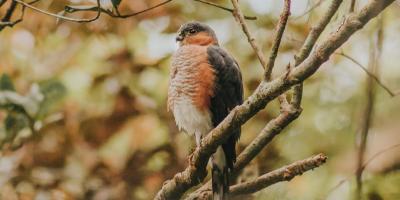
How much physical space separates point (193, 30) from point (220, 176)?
3.71ft

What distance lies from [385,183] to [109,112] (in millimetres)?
1834

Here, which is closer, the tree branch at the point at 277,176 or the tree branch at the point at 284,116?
the tree branch at the point at 284,116

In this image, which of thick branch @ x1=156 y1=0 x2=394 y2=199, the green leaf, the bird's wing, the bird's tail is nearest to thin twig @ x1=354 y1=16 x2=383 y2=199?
thick branch @ x1=156 y1=0 x2=394 y2=199

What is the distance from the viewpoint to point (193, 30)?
380 cm

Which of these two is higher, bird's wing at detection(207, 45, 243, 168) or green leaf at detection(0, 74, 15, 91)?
green leaf at detection(0, 74, 15, 91)

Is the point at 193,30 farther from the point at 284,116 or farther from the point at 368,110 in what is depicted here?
the point at 368,110

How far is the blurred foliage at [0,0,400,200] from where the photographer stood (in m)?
3.29

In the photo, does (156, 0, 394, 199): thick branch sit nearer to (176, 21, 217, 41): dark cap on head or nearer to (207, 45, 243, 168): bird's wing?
(207, 45, 243, 168): bird's wing

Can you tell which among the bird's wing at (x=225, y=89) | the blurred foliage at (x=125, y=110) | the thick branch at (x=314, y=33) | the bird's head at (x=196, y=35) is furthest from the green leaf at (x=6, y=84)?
the thick branch at (x=314, y=33)

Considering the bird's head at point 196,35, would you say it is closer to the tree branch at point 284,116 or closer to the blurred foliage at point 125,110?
the blurred foliage at point 125,110

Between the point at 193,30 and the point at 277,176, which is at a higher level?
the point at 277,176

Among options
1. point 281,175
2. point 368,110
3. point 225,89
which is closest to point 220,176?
point 225,89

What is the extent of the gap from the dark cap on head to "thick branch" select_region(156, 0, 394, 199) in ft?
4.51

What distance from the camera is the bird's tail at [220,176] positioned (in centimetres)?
280
